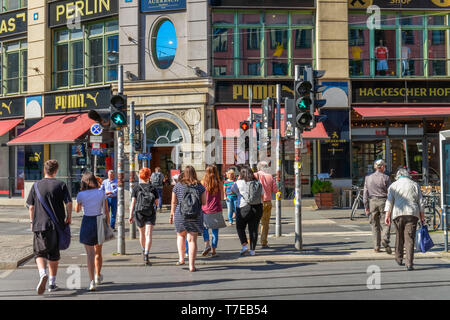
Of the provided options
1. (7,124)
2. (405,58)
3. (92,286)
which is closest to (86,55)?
(7,124)

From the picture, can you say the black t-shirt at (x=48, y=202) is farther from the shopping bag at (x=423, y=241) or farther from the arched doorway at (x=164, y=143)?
the arched doorway at (x=164, y=143)

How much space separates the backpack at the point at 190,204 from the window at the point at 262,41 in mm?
13282

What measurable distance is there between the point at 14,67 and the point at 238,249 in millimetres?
18800

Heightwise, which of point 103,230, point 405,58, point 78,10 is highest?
point 78,10

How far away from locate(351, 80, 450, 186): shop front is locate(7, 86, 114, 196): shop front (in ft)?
35.2

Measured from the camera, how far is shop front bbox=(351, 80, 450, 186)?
21.5 m

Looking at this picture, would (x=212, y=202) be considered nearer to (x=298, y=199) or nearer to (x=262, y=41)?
(x=298, y=199)

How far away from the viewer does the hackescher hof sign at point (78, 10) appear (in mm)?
22078

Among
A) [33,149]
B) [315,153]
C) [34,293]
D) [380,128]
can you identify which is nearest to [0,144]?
[33,149]

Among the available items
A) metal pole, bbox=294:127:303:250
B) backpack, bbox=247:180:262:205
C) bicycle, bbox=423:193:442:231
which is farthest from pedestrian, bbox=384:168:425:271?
bicycle, bbox=423:193:442:231

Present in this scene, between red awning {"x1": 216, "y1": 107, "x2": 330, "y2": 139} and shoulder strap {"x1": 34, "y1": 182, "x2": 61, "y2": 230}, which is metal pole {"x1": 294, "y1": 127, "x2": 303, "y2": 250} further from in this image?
red awning {"x1": 216, "y1": 107, "x2": 330, "y2": 139}

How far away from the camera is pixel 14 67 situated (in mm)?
25062

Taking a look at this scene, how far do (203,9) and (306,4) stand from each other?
436 cm

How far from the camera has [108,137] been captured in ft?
73.4
